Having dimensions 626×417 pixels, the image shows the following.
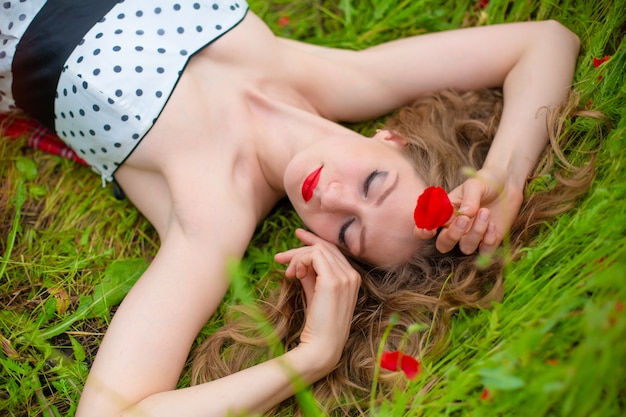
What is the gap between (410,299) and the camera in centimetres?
252

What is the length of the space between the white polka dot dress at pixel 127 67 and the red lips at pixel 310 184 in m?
0.73

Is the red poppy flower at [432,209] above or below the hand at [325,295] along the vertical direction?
above

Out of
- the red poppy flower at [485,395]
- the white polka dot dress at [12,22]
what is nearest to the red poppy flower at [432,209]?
the red poppy flower at [485,395]

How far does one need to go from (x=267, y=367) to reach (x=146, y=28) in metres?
1.56

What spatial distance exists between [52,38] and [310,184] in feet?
4.30

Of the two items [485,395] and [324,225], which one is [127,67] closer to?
[324,225]

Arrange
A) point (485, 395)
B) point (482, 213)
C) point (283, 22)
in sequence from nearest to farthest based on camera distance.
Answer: point (485, 395)
point (482, 213)
point (283, 22)

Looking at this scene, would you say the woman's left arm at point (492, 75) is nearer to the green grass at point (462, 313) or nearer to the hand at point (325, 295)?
the green grass at point (462, 313)

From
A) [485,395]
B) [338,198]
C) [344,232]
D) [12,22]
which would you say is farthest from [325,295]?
[12,22]

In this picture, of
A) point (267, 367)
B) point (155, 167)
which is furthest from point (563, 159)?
point (155, 167)

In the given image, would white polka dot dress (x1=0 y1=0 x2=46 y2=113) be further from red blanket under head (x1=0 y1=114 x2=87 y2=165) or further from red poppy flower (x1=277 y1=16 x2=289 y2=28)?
red poppy flower (x1=277 y1=16 x2=289 y2=28)

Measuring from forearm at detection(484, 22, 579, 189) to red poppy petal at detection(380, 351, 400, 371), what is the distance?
96 cm

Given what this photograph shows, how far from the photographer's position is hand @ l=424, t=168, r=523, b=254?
2312 millimetres

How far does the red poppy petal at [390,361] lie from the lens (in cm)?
227
